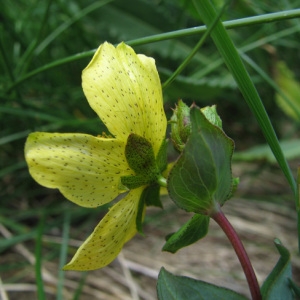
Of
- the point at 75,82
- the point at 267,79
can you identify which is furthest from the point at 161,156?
the point at 75,82

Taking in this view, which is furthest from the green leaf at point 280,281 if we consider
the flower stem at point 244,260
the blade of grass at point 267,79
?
the blade of grass at point 267,79

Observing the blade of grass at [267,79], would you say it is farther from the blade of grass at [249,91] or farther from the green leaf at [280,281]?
the green leaf at [280,281]

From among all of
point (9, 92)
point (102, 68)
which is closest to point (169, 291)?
point (102, 68)

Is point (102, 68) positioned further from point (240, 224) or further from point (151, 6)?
point (151, 6)

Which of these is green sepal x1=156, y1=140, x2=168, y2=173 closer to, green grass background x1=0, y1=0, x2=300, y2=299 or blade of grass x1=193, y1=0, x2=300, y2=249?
blade of grass x1=193, y1=0, x2=300, y2=249

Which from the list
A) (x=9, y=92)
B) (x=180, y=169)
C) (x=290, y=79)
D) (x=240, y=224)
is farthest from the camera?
(x=290, y=79)
